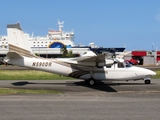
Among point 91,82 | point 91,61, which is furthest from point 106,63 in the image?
point 91,82

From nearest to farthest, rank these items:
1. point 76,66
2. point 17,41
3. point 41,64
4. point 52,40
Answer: point 41,64, point 17,41, point 76,66, point 52,40

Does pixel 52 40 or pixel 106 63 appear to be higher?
pixel 52 40

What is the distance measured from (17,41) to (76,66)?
16.1 ft

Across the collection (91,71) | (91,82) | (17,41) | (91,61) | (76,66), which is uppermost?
(17,41)

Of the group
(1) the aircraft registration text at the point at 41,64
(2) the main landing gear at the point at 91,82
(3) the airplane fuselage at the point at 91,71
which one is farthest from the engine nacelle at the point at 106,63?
(1) the aircraft registration text at the point at 41,64

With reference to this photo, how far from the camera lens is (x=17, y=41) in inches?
870

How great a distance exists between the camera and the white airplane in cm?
2197

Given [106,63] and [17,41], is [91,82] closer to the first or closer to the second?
[106,63]

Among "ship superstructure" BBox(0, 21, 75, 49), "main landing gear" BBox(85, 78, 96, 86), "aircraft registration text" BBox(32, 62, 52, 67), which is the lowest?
"main landing gear" BBox(85, 78, 96, 86)

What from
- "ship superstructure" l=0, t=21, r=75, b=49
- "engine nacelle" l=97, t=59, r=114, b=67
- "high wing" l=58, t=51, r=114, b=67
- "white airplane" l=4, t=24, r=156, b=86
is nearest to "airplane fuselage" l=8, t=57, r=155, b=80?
"white airplane" l=4, t=24, r=156, b=86

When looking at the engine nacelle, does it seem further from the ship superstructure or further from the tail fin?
the ship superstructure

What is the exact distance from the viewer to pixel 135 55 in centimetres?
7425

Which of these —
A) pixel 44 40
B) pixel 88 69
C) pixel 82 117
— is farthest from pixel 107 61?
pixel 44 40

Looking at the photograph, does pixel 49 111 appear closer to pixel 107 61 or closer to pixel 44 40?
pixel 107 61
